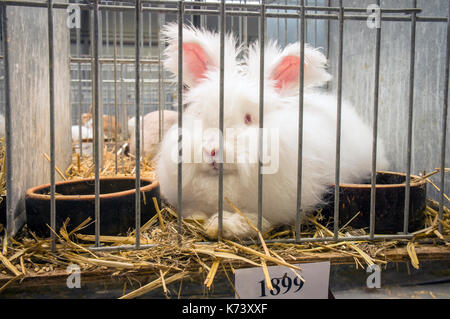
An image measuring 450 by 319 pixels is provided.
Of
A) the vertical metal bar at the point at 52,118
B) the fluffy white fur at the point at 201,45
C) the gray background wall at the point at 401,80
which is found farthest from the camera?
the gray background wall at the point at 401,80

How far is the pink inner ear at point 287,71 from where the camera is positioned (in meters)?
1.42

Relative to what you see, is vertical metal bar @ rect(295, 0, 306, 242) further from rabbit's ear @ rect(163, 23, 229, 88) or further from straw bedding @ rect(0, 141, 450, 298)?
rabbit's ear @ rect(163, 23, 229, 88)

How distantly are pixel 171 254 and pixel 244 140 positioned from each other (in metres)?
0.44

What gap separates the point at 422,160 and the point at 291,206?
937mm

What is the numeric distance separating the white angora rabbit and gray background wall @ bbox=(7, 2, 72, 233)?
0.52 meters

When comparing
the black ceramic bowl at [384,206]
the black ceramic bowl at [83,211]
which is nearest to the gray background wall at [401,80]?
the black ceramic bowl at [384,206]

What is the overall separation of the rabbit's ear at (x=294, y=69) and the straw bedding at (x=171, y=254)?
1.92 ft

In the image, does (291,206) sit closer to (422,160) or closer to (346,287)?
(346,287)

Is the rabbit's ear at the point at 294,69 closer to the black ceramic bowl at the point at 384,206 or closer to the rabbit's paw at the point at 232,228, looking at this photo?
the black ceramic bowl at the point at 384,206

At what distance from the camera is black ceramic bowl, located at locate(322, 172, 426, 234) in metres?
1.35

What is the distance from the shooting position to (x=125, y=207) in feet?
4.22

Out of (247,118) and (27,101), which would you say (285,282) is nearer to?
(247,118)

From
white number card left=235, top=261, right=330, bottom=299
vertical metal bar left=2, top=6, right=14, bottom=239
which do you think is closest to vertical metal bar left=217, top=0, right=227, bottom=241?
white number card left=235, top=261, right=330, bottom=299

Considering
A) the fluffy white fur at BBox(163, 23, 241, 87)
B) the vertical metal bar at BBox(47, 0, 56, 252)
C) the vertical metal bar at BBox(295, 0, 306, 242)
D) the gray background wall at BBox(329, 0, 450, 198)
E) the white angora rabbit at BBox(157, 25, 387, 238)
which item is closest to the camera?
the vertical metal bar at BBox(47, 0, 56, 252)
